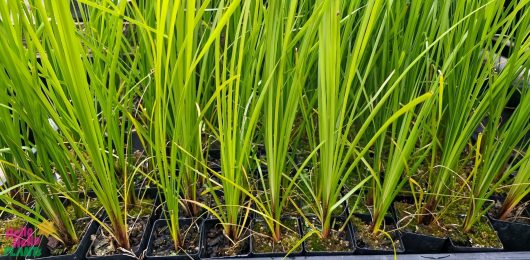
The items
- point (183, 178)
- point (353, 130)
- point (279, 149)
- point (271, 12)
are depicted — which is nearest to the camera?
point (271, 12)

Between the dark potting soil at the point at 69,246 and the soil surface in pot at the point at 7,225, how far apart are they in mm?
75

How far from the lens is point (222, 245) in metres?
0.69

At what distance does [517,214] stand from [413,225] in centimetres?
21

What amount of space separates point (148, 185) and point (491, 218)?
0.64 metres

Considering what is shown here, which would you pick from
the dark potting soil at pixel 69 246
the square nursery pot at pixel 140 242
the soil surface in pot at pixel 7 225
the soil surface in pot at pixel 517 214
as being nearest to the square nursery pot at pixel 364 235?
the soil surface in pot at pixel 517 214

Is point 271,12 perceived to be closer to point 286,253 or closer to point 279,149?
point 279,149

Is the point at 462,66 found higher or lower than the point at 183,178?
higher

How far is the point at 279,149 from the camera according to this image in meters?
0.64

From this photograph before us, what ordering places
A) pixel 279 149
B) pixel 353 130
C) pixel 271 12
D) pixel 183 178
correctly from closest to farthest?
pixel 271 12, pixel 279 149, pixel 183 178, pixel 353 130

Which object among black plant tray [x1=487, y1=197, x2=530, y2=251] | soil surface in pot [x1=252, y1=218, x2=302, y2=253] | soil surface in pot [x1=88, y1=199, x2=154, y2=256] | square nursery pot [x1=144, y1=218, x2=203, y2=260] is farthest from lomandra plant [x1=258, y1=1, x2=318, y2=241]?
black plant tray [x1=487, y1=197, x2=530, y2=251]

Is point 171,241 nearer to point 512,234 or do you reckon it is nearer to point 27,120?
point 27,120

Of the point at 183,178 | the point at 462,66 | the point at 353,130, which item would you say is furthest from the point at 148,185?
the point at 462,66

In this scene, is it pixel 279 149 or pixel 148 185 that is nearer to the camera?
pixel 279 149

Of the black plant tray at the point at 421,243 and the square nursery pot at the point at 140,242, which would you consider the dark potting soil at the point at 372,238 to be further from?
the square nursery pot at the point at 140,242
